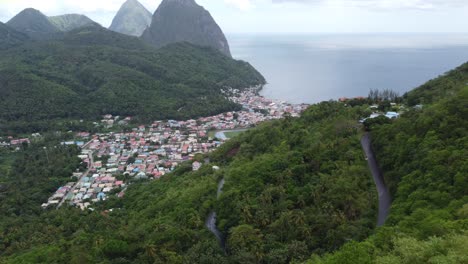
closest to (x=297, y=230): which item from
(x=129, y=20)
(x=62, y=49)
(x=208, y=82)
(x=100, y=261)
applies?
(x=100, y=261)

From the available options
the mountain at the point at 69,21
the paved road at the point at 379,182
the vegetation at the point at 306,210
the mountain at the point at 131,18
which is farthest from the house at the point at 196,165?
the mountain at the point at 131,18

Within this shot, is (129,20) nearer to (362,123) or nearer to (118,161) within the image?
(118,161)

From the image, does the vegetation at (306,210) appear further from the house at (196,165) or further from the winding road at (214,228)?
the house at (196,165)

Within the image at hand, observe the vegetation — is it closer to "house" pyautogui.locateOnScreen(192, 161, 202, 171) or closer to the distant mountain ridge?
"house" pyautogui.locateOnScreen(192, 161, 202, 171)

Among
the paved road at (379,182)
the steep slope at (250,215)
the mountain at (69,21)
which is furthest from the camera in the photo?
the mountain at (69,21)

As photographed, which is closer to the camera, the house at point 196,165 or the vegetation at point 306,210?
the vegetation at point 306,210

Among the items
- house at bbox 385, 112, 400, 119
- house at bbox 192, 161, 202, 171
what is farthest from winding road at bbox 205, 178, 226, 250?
house at bbox 385, 112, 400, 119
